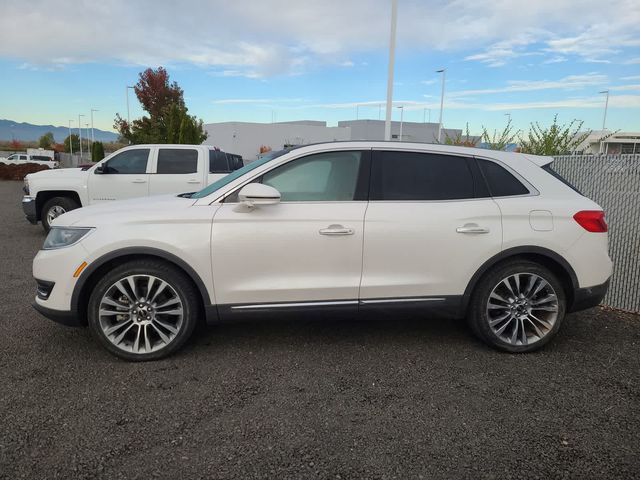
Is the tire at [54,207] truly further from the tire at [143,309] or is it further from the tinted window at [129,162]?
the tire at [143,309]

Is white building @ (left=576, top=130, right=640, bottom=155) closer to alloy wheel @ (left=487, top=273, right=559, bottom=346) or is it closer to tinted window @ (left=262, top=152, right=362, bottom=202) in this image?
alloy wheel @ (left=487, top=273, right=559, bottom=346)

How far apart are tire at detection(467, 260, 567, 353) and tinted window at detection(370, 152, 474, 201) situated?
29.3 inches

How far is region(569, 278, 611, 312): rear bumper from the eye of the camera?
396 centimetres

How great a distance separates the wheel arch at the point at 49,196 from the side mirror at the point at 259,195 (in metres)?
7.33

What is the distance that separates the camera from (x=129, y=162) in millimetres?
9297

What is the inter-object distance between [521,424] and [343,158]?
232 centimetres

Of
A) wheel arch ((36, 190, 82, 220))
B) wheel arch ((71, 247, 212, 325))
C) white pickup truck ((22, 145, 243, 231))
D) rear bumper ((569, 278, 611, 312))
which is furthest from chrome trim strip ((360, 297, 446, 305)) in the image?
wheel arch ((36, 190, 82, 220))

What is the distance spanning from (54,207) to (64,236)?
6734 mm

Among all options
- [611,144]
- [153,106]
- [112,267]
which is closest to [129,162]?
[112,267]

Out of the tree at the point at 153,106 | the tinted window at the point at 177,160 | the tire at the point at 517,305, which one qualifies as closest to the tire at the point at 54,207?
the tinted window at the point at 177,160

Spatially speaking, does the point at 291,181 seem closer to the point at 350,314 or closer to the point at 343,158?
the point at 343,158

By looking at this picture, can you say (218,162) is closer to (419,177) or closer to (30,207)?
(30,207)

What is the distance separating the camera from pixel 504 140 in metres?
9.88

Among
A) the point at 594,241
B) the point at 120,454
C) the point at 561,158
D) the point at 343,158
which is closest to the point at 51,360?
the point at 120,454
